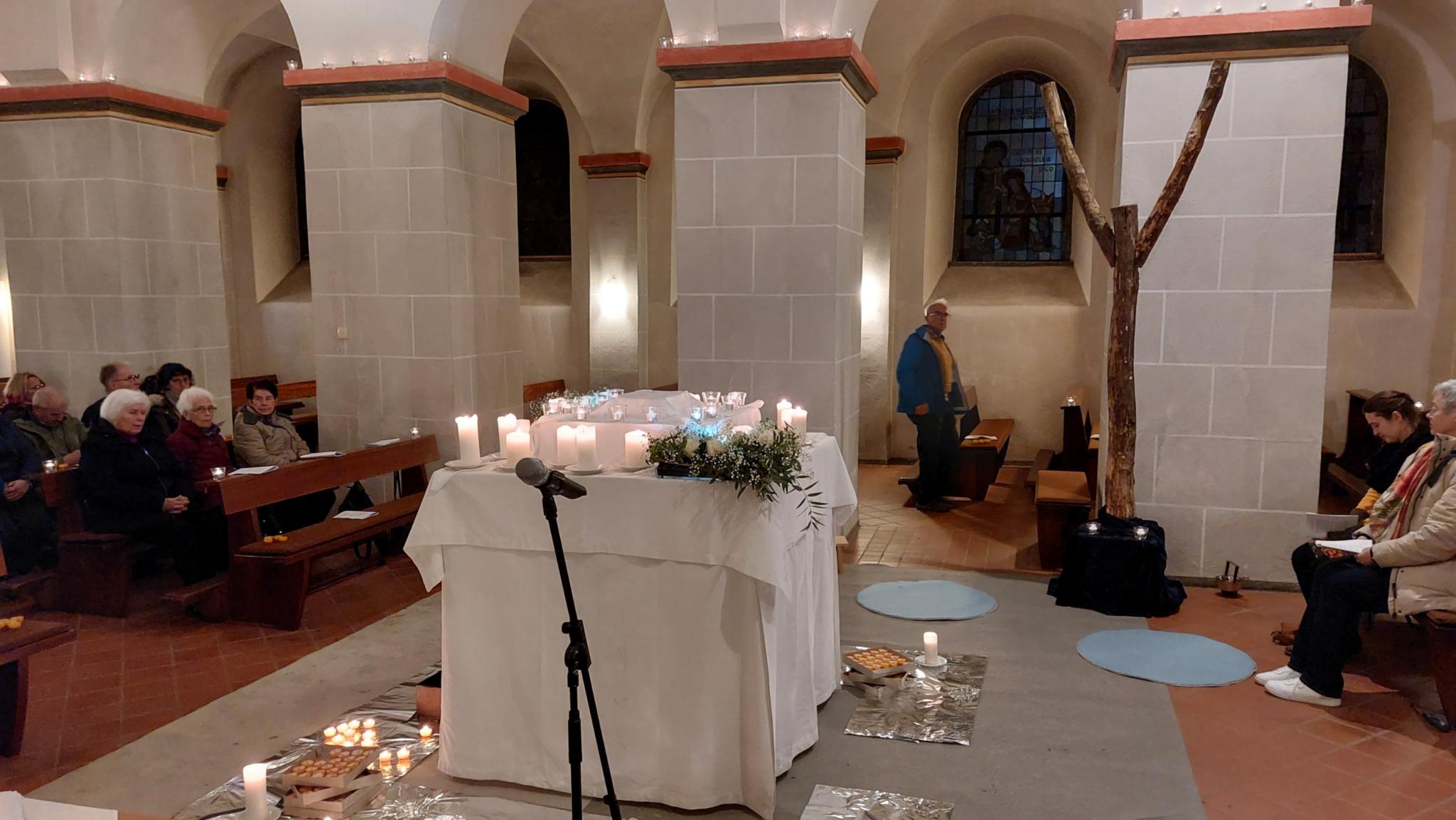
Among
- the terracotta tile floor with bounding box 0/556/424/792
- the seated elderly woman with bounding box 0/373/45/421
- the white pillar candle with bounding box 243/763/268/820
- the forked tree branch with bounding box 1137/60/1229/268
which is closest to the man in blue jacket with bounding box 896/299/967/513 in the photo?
the forked tree branch with bounding box 1137/60/1229/268

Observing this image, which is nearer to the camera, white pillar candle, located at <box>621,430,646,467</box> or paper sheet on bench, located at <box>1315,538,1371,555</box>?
white pillar candle, located at <box>621,430,646,467</box>

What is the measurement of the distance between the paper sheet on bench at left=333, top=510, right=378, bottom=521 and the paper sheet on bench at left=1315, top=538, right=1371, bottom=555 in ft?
17.5

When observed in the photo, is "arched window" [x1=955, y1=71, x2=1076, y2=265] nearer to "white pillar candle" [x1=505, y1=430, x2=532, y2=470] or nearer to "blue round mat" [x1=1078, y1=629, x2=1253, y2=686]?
"blue round mat" [x1=1078, y1=629, x2=1253, y2=686]

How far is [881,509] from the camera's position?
8.33m

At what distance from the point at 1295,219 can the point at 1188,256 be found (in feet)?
1.97

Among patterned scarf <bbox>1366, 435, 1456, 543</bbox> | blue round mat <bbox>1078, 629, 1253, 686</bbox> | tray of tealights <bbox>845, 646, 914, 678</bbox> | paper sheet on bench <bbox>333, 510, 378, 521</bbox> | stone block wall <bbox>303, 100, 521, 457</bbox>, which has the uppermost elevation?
stone block wall <bbox>303, 100, 521, 457</bbox>

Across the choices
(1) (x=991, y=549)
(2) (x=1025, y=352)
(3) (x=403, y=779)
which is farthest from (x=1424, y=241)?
(3) (x=403, y=779)

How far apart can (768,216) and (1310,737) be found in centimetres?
412

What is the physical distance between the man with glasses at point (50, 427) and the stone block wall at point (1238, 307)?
7.00 metres

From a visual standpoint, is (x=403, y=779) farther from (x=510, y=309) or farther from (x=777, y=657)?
(x=510, y=309)

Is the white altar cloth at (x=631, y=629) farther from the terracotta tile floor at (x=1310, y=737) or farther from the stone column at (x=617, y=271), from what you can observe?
the stone column at (x=617, y=271)

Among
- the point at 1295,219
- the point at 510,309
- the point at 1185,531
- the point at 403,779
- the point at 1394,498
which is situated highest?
the point at 1295,219

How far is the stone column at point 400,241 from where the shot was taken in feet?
22.6

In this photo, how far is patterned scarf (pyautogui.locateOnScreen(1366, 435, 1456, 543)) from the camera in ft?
13.7
